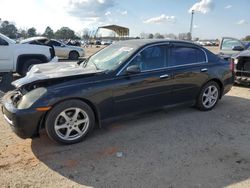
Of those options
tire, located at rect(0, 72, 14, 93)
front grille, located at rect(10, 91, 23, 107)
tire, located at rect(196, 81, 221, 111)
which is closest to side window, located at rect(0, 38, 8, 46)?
tire, located at rect(0, 72, 14, 93)

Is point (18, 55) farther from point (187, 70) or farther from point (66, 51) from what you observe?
point (66, 51)

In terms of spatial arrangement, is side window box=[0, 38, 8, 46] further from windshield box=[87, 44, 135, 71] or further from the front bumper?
the front bumper

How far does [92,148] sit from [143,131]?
3.41 ft

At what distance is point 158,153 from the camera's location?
12.9ft

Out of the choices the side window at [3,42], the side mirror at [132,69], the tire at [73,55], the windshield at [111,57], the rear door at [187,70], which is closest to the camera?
the side mirror at [132,69]

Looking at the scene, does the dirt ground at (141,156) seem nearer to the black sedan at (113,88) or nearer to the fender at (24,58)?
the black sedan at (113,88)

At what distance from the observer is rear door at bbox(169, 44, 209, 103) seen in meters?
5.18

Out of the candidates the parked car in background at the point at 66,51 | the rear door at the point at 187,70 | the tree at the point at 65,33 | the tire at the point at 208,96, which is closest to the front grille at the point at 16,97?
the rear door at the point at 187,70

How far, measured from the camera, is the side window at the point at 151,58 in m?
4.75

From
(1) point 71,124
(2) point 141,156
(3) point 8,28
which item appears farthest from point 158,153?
(3) point 8,28

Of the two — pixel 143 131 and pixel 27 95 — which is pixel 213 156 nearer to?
pixel 143 131

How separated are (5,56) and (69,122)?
6061mm

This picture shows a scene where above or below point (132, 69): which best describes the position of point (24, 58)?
below

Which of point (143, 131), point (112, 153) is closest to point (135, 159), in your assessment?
point (112, 153)
